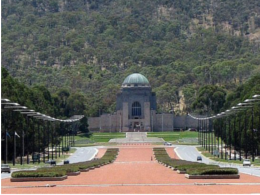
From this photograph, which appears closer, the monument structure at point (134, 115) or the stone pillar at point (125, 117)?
the monument structure at point (134, 115)

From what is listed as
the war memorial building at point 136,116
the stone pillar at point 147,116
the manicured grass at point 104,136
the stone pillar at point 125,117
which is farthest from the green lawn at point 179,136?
the stone pillar at point 125,117

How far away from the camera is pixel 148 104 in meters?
173

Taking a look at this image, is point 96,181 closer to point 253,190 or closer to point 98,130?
point 253,190

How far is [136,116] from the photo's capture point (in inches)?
6865

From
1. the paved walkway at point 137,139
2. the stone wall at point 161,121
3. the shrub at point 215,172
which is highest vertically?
the stone wall at point 161,121

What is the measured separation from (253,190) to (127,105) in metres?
137

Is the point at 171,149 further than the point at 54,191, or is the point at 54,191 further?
the point at 171,149

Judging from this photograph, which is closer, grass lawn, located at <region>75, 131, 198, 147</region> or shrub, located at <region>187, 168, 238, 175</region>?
shrub, located at <region>187, 168, 238, 175</region>

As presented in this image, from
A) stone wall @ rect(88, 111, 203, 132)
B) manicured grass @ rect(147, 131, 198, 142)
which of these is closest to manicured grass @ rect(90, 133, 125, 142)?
manicured grass @ rect(147, 131, 198, 142)

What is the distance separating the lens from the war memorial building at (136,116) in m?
166

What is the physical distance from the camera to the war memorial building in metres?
166

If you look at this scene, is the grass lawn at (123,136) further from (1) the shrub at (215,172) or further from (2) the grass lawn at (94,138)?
(1) the shrub at (215,172)

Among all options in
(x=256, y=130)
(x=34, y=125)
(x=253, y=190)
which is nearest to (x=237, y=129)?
(x=256, y=130)

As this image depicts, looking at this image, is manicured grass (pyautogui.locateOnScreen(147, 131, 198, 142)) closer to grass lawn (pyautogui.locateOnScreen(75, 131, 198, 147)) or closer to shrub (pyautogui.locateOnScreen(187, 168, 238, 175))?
grass lawn (pyautogui.locateOnScreen(75, 131, 198, 147))
